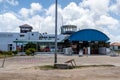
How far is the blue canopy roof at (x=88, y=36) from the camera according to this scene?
193ft

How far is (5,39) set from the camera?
303 ft

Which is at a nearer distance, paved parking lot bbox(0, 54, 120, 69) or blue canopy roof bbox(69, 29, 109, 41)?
paved parking lot bbox(0, 54, 120, 69)

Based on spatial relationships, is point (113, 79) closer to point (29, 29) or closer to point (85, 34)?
point (85, 34)

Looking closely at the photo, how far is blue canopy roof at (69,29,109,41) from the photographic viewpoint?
58.8 meters

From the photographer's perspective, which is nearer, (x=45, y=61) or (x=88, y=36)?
(x=45, y=61)

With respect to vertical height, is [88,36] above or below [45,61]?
above

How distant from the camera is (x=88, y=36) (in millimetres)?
59125

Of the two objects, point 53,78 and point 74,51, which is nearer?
point 53,78

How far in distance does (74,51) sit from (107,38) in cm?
733

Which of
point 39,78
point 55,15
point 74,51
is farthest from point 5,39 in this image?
point 39,78

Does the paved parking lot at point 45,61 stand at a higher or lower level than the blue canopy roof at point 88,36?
lower

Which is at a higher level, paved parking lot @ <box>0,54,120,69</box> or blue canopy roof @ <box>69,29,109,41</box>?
blue canopy roof @ <box>69,29,109,41</box>

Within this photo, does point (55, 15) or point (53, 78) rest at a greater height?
point (55, 15)

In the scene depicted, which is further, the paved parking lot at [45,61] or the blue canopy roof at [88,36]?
the blue canopy roof at [88,36]
